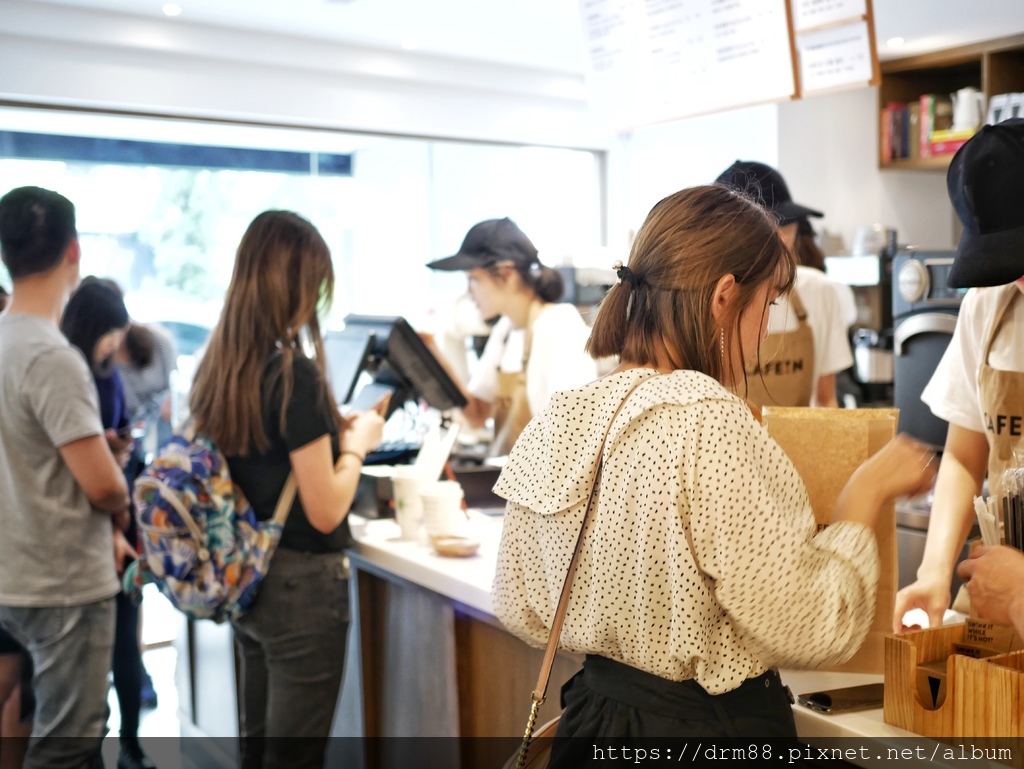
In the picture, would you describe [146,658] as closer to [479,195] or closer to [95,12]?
[95,12]

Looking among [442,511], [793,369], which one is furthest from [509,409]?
[442,511]

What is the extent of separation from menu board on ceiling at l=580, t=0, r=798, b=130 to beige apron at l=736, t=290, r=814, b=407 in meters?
0.68

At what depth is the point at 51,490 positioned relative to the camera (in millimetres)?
2402

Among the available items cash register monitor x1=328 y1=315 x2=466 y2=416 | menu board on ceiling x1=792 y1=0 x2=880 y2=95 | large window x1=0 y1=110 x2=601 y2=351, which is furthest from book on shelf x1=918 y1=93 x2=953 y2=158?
cash register monitor x1=328 y1=315 x2=466 y2=416

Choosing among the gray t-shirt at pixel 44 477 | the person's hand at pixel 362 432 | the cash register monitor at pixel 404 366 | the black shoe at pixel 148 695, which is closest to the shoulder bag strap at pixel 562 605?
the person's hand at pixel 362 432

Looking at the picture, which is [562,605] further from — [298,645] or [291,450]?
[298,645]

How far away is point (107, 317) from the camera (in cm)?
317

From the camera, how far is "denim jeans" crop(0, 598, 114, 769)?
2.39m

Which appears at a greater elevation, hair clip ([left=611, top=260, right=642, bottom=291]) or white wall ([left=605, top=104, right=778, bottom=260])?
white wall ([left=605, top=104, right=778, bottom=260])

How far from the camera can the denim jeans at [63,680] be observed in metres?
2.39

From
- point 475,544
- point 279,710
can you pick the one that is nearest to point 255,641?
point 279,710

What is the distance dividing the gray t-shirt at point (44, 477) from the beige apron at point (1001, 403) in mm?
1925

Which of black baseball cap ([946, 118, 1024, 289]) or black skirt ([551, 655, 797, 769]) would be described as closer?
black skirt ([551, 655, 797, 769])

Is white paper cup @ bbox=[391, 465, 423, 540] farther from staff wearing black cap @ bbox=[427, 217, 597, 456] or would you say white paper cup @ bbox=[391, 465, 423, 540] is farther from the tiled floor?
the tiled floor
